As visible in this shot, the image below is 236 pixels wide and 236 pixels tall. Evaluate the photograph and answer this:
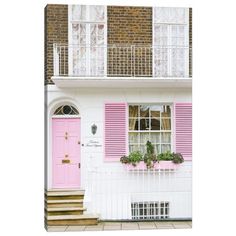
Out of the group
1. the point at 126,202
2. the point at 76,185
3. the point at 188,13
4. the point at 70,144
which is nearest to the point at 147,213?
the point at 126,202

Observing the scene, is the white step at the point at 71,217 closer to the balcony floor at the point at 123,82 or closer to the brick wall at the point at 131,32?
the balcony floor at the point at 123,82

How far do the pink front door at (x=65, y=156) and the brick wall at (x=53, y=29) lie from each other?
48cm

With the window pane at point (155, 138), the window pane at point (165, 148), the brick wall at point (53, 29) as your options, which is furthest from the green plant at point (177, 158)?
the brick wall at point (53, 29)

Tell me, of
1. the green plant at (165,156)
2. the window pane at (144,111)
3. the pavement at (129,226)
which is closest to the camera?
the pavement at (129,226)

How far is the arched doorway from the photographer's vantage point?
3.96m

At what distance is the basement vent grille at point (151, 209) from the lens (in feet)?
13.2

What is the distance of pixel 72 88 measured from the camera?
13.5 feet

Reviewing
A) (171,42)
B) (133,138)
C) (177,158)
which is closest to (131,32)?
(171,42)

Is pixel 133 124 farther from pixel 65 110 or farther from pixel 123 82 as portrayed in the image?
pixel 65 110

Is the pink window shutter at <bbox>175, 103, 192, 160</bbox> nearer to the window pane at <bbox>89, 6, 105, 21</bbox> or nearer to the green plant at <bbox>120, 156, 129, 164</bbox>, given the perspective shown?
the green plant at <bbox>120, 156, 129, 164</bbox>

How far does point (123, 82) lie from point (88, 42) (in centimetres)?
50

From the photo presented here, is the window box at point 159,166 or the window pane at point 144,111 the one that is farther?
the window pane at point 144,111

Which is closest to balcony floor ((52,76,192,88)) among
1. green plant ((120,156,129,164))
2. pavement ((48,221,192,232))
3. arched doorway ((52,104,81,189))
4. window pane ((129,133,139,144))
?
arched doorway ((52,104,81,189))
